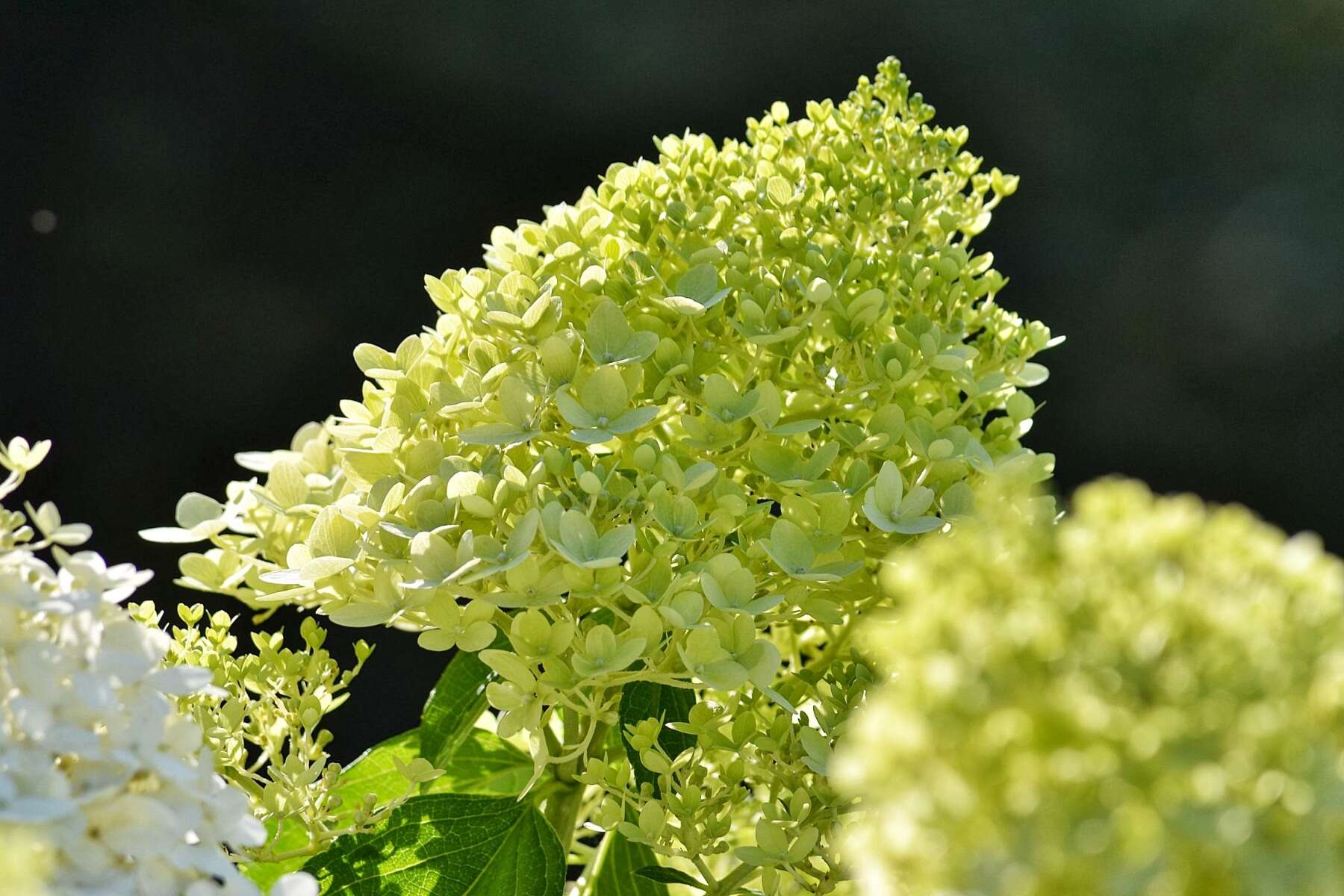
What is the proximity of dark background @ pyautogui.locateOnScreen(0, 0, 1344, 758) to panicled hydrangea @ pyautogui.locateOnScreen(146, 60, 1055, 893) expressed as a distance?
1046 millimetres

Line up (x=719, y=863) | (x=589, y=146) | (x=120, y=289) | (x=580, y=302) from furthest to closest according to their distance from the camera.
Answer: (x=589, y=146), (x=120, y=289), (x=719, y=863), (x=580, y=302)

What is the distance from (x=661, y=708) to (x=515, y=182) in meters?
1.24

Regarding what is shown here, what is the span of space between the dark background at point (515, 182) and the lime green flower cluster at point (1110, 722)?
4.40 feet

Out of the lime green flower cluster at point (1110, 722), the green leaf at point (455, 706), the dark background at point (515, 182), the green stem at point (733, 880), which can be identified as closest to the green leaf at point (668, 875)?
the green stem at point (733, 880)

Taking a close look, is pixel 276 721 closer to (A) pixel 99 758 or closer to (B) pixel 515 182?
(A) pixel 99 758

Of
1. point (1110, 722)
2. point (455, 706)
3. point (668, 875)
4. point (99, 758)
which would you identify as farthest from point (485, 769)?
point (1110, 722)

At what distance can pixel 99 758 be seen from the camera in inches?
14.5

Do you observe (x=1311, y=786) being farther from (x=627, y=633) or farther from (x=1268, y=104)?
(x=1268, y=104)

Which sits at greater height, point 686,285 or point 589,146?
point 589,146

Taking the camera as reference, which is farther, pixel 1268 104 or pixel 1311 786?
pixel 1268 104

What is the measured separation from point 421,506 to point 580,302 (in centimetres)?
12

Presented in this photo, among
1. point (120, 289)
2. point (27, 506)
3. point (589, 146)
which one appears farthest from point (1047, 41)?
point (27, 506)

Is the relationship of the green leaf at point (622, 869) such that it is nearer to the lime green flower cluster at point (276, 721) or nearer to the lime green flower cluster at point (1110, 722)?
the lime green flower cluster at point (276, 721)

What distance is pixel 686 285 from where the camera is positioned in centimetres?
54
